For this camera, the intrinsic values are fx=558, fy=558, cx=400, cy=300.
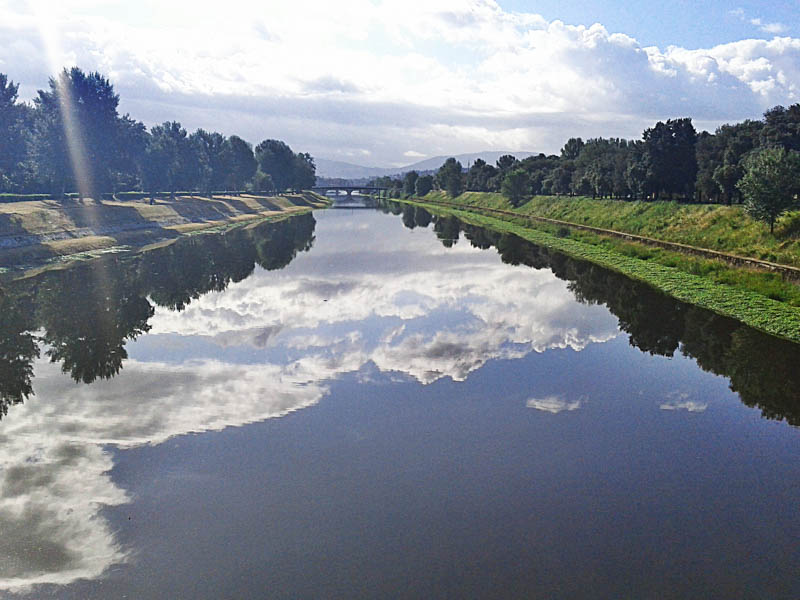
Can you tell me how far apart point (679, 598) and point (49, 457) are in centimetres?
1584

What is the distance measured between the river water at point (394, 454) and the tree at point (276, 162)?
15266 cm

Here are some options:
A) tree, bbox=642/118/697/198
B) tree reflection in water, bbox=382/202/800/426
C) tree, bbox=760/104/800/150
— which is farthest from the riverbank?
tree, bbox=760/104/800/150

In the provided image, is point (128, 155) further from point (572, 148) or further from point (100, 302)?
point (572, 148)

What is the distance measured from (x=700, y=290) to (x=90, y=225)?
226 ft

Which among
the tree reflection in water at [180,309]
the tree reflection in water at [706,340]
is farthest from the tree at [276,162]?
the tree reflection in water at [706,340]

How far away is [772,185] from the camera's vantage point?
4647 cm

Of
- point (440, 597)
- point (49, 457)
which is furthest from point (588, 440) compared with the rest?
point (49, 457)

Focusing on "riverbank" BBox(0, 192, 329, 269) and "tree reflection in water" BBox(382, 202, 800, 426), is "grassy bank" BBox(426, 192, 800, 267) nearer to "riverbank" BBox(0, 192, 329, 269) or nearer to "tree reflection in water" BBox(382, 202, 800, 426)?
"tree reflection in water" BBox(382, 202, 800, 426)

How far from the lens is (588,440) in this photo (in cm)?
1723

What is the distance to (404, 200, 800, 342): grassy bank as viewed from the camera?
30.4 meters

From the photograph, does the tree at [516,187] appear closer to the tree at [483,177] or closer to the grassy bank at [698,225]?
the grassy bank at [698,225]

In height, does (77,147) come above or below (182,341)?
above

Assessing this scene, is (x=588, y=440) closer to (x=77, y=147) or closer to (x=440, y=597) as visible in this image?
(x=440, y=597)

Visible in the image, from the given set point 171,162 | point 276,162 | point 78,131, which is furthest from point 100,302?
point 276,162
